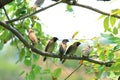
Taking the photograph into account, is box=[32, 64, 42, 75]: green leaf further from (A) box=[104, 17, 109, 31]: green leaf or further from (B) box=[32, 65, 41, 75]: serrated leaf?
(A) box=[104, 17, 109, 31]: green leaf

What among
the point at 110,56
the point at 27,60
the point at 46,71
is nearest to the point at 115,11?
Answer: the point at 110,56

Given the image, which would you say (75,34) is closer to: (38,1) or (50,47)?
(38,1)

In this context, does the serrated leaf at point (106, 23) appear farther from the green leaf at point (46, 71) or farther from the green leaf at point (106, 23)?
the green leaf at point (46, 71)

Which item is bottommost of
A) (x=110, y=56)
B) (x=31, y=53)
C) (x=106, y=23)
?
(x=31, y=53)

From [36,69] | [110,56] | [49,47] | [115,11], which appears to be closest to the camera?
[115,11]

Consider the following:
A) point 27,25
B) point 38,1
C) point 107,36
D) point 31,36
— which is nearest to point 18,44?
point 27,25

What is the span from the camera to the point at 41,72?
1.84m

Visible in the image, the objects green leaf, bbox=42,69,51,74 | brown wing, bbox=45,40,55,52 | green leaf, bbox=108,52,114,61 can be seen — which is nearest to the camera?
green leaf, bbox=108,52,114,61

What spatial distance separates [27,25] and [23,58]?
9.1 inches

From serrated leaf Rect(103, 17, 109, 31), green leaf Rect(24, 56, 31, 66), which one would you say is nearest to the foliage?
green leaf Rect(24, 56, 31, 66)

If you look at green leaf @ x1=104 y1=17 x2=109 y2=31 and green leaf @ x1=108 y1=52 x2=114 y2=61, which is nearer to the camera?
green leaf @ x1=104 y1=17 x2=109 y2=31

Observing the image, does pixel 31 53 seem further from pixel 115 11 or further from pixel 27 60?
pixel 115 11

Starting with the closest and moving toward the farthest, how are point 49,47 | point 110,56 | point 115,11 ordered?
point 115,11 → point 110,56 → point 49,47

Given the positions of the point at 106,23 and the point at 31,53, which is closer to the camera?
the point at 106,23
